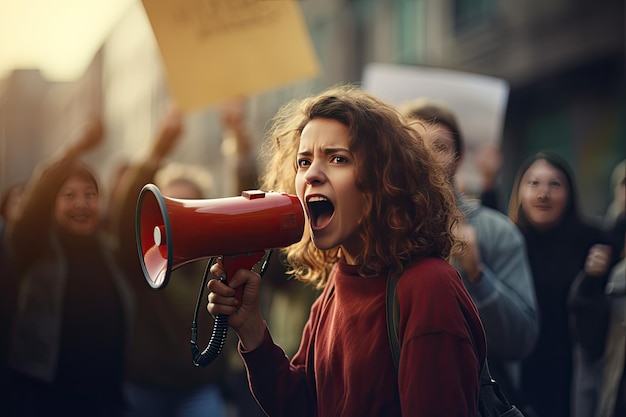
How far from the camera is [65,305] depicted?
3.72m

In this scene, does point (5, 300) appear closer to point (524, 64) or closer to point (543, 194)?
point (543, 194)

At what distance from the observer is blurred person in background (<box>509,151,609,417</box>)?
3.79 m

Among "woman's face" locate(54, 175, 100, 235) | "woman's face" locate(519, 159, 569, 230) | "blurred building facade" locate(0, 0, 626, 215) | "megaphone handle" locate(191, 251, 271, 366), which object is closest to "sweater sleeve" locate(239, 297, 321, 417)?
"megaphone handle" locate(191, 251, 271, 366)

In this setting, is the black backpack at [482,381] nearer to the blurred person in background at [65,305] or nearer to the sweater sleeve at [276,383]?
the sweater sleeve at [276,383]

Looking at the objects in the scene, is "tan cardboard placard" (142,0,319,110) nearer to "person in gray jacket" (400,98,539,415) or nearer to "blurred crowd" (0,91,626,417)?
"person in gray jacket" (400,98,539,415)

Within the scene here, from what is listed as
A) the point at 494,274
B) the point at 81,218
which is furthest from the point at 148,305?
the point at 494,274

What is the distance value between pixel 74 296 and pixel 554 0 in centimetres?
833

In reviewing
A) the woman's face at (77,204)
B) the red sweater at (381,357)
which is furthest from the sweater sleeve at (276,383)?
the woman's face at (77,204)

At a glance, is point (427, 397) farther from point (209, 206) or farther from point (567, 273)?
point (567, 273)

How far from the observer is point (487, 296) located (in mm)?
2834

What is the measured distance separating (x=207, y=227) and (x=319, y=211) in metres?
0.29

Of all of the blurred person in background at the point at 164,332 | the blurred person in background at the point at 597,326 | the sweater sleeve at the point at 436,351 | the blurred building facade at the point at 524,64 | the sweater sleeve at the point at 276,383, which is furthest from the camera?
the blurred building facade at the point at 524,64

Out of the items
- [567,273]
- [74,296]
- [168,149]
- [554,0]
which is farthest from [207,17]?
[554,0]

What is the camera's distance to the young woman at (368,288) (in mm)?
1801
